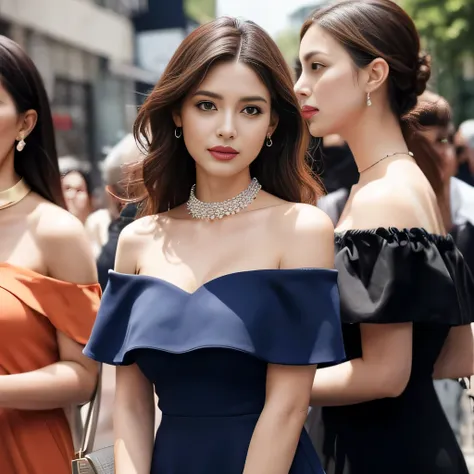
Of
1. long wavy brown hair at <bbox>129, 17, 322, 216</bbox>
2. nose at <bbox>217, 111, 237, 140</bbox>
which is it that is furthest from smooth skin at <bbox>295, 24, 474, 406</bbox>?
nose at <bbox>217, 111, 237, 140</bbox>

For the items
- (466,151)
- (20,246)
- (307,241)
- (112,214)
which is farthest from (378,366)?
(466,151)

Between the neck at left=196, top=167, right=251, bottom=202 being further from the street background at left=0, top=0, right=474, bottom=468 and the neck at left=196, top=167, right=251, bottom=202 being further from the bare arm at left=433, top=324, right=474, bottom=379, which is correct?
the street background at left=0, top=0, right=474, bottom=468

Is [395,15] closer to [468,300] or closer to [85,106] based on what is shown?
[468,300]

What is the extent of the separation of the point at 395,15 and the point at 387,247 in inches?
30.2

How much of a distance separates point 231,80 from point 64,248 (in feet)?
2.88

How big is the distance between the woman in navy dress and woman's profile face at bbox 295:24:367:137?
0.44m

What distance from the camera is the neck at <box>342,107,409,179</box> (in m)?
3.05

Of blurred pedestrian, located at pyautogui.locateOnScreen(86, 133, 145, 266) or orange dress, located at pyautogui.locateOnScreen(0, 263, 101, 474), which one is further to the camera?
blurred pedestrian, located at pyautogui.locateOnScreen(86, 133, 145, 266)

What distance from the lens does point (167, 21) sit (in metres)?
15.5

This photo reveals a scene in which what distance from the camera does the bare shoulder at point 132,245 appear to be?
2549 millimetres

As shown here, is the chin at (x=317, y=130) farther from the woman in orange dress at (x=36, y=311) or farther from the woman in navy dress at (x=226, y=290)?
the woman in orange dress at (x=36, y=311)

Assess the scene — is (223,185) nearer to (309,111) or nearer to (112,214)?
(309,111)

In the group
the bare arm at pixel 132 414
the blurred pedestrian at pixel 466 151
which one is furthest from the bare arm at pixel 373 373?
the blurred pedestrian at pixel 466 151

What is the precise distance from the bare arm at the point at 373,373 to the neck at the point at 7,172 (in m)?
1.18
